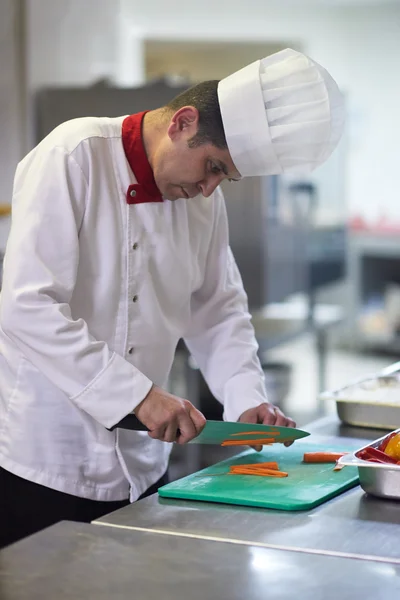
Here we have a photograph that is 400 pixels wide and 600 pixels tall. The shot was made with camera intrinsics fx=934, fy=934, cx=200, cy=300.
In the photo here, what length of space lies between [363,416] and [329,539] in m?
0.79

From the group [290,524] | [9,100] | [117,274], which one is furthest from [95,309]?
[9,100]

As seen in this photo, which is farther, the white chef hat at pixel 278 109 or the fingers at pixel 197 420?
the white chef hat at pixel 278 109

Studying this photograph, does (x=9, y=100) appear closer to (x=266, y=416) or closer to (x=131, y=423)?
(x=266, y=416)

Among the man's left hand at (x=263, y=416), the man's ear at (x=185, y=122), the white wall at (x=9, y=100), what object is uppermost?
the white wall at (x=9, y=100)

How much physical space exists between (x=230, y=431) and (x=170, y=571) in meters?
0.55

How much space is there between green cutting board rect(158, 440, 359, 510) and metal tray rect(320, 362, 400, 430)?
319mm

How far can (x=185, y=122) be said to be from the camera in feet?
5.87

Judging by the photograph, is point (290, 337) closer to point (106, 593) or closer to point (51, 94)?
point (51, 94)

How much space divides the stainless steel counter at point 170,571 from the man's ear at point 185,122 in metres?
0.78

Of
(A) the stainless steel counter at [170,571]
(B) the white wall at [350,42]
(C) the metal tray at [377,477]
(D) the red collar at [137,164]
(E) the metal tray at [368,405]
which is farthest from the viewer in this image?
(B) the white wall at [350,42]

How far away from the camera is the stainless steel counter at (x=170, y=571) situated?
3.85 ft

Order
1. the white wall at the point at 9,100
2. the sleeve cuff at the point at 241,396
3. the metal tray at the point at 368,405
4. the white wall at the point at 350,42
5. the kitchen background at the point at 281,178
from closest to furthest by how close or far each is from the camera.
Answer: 1. the sleeve cuff at the point at 241,396
2. the metal tray at the point at 368,405
3. the white wall at the point at 9,100
4. the kitchen background at the point at 281,178
5. the white wall at the point at 350,42

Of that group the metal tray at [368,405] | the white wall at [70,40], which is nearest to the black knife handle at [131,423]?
the metal tray at [368,405]

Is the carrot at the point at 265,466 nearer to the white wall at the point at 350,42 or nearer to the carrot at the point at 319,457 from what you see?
the carrot at the point at 319,457
